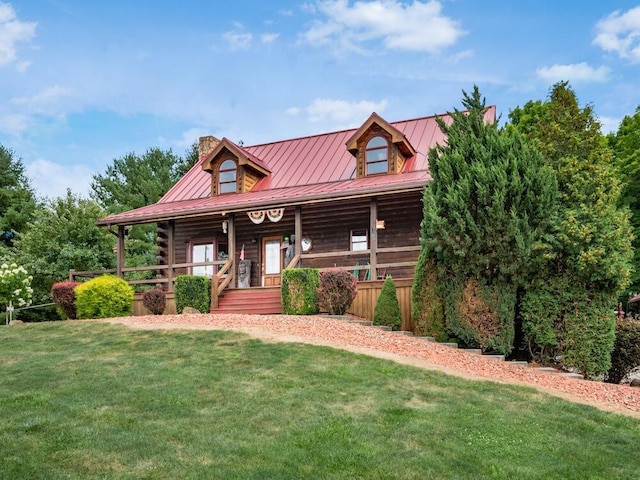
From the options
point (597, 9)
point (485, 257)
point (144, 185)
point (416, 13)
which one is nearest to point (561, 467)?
point (485, 257)

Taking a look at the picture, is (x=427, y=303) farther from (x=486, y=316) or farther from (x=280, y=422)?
(x=280, y=422)

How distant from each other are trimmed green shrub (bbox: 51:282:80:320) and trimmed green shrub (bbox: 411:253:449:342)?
9505 millimetres

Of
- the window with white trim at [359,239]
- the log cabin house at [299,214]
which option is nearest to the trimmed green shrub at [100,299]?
the log cabin house at [299,214]

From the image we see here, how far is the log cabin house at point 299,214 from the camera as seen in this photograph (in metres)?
16.5

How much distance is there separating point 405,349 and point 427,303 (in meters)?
2.02

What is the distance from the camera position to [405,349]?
Result: 1090 centimetres

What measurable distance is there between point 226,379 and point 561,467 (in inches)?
174

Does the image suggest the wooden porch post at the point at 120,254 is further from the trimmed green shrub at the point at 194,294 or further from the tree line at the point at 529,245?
the tree line at the point at 529,245

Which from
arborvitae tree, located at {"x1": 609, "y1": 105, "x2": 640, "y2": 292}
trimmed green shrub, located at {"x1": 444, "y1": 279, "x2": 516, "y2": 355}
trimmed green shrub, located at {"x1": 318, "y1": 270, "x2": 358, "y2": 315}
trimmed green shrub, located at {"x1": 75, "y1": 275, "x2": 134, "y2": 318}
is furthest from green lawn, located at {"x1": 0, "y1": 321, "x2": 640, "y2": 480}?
arborvitae tree, located at {"x1": 609, "y1": 105, "x2": 640, "y2": 292}

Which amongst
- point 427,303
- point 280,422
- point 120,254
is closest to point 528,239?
point 427,303

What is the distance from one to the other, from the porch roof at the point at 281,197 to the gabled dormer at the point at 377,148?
49 centimetres

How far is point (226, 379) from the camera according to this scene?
8250 millimetres

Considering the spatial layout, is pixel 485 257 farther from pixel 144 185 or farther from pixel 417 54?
pixel 144 185

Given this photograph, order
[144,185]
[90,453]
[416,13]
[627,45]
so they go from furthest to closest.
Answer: [144,185] < [627,45] < [416,13] < [90,453]
